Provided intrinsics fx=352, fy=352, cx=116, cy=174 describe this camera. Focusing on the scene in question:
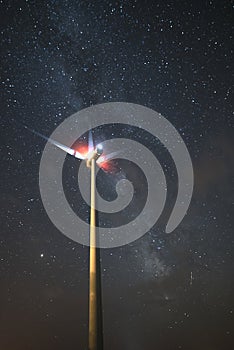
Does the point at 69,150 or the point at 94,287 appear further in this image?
the point at 69,150

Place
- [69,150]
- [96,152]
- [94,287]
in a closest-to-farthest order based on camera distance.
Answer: [94,287] → [96,152] → [69,150]

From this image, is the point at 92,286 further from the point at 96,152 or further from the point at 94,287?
the point at 96,152

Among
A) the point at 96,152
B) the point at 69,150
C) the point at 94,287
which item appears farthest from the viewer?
the point at 69,150

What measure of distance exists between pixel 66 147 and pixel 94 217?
7.66 m

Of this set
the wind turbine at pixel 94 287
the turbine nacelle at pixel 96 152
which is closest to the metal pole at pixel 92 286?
the wind turbine at pixel 94 287

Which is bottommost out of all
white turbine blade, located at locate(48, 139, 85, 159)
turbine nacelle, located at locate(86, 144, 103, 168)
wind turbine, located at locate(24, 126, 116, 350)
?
wind turbine, located at locate(24, 126, 116, 350)

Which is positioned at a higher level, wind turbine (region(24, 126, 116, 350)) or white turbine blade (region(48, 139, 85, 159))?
white turbine blade (region(48, 139, 85, 159))

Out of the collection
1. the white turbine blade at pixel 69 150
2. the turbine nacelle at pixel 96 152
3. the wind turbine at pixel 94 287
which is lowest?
the wind turbine at pixel 94 287

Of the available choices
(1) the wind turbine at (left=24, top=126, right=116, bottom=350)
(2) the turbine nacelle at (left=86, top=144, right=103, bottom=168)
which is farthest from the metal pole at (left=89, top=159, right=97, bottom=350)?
(2) the turbine nacelle at (left=86, top=144, right=103, bottom=168)

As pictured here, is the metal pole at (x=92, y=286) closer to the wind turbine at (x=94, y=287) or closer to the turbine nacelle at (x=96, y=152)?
the wind turbine at (x=94, y=287)

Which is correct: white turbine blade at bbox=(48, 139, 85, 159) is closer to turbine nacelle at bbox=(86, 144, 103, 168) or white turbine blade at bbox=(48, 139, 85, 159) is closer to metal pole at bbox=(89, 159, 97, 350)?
turbine nacelle at bbox=(86, 144, 103, 168)

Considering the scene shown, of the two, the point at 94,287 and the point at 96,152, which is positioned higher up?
the point at 96,152

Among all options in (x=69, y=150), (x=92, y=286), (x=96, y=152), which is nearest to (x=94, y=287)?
(x=92, y=286)

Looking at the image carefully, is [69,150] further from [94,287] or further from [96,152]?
[94,287]
